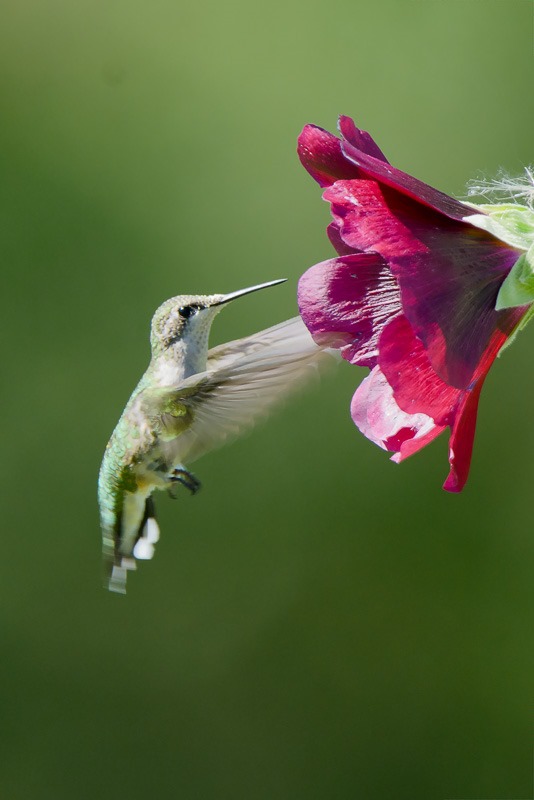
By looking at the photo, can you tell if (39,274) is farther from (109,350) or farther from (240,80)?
(240,80)

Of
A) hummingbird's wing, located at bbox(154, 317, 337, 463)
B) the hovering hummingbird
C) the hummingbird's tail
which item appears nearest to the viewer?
hummingbird's wing, located at bbox(154, 317, 337, 463)

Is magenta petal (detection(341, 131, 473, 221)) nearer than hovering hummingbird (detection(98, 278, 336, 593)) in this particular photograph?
Yes

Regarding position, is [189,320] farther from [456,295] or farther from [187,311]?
[456,295]

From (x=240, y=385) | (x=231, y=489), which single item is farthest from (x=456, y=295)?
(x=231, y=489)

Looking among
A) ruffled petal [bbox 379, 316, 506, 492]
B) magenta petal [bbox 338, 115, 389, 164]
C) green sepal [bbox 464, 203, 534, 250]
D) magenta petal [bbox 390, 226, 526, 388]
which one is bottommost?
ruffled petal [bbox 379, 316, 506, 492]

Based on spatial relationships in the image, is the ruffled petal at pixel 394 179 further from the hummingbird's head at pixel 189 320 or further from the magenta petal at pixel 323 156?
the hummingbird's head at pixel 189 320

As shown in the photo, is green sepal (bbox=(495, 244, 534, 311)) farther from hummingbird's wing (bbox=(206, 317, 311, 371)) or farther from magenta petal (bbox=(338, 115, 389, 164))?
hummingbird's wing (bbox=(206, 317, 311, 371))

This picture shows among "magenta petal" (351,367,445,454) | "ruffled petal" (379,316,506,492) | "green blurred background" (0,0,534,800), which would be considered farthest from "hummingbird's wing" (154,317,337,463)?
"green blurred background" (0,0,534,800)

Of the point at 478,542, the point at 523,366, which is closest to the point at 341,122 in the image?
the point at 523,366
